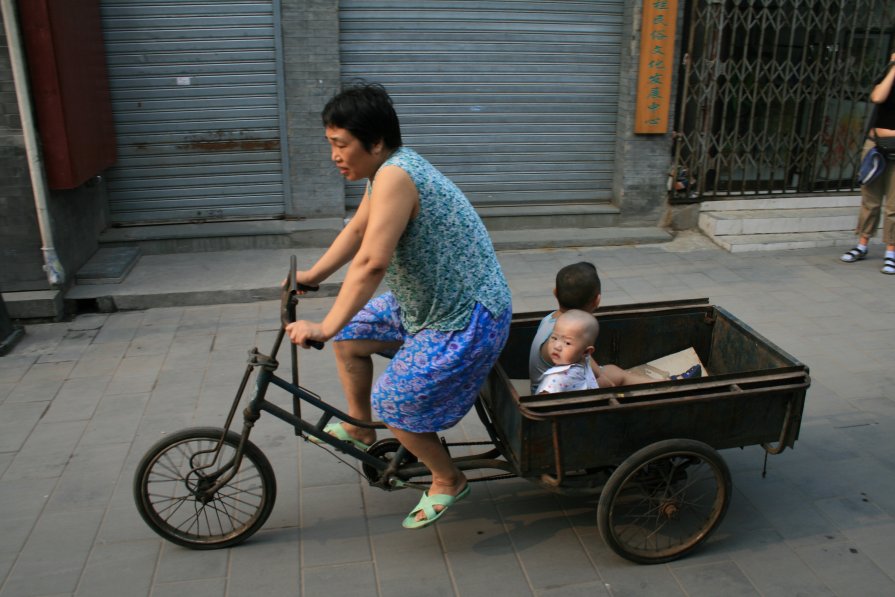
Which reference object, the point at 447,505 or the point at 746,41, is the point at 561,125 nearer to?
the point at 746,41

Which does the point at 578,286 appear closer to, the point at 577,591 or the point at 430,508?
the point at 430,508

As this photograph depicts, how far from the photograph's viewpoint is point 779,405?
3.09 m

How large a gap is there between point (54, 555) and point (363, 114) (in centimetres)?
219

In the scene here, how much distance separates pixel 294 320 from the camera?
10.3 ft

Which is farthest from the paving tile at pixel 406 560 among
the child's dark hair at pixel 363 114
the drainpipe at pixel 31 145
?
the drainpipe at pixel 31 145

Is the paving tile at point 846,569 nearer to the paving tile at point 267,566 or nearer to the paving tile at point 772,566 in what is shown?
the paving tile at point 772,566

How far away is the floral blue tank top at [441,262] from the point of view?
290cm

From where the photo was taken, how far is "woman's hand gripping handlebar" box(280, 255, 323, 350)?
2.88m

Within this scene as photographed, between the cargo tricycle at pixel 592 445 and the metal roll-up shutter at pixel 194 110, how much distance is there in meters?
3.99

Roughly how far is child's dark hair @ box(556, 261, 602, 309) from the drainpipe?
13.3 ft

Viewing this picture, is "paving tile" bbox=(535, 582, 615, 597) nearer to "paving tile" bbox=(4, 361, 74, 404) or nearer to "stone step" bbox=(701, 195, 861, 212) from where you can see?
"paving tile" bbox=(4, 361, 74, 404)

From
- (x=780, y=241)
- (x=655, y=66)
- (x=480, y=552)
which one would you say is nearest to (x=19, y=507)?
(x=480, y=552)

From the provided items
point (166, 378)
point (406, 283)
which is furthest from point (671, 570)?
point (166, 378)

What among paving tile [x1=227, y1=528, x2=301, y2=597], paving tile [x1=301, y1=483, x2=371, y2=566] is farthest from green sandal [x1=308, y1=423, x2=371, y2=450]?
paving tile [x1=227, y1=528, x2=301, y2=597]
